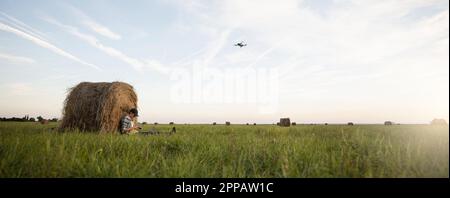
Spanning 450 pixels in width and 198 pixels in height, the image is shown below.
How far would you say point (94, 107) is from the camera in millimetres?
11445

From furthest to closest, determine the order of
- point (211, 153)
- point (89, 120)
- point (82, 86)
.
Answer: point (82, 86) < point (89, 120) < point (211, 153)

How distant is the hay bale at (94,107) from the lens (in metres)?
11.3

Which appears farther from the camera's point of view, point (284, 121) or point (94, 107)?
point (284, 121)

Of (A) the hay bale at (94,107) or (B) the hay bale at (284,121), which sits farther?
(B) the hay bale at (284,121)

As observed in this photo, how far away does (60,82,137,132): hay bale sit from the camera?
1130 cm

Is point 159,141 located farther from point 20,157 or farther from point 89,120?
point 89,120

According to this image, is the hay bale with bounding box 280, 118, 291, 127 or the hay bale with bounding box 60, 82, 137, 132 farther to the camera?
the hay bale with bounding box 280, 118, 291, 127
